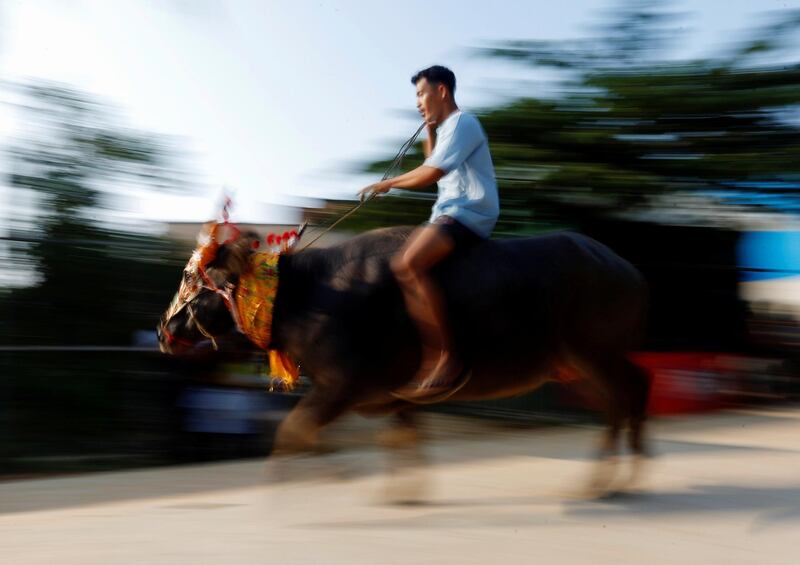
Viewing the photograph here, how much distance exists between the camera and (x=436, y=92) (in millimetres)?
5488

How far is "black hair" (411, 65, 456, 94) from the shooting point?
216 inches

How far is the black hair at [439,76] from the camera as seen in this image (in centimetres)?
548

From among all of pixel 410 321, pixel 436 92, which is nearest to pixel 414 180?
pixel 436 92

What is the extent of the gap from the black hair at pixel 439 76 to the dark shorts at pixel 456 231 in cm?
75

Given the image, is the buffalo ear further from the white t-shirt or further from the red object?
the red object

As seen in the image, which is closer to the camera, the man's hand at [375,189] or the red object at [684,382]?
the man's hand at [375,189]

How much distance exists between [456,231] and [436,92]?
31.5 inches

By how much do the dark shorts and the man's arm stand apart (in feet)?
0.72

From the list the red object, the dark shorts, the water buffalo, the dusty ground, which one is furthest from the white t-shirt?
the red object

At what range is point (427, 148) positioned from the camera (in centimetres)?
588

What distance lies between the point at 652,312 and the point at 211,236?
774cm

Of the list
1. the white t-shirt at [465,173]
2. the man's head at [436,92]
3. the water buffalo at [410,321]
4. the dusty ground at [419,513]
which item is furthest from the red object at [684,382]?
the man's head at [436,92]

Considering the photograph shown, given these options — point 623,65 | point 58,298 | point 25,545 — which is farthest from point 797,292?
point 25,545

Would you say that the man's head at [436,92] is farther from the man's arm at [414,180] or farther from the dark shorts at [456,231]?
the dark shorts at [456,231]
